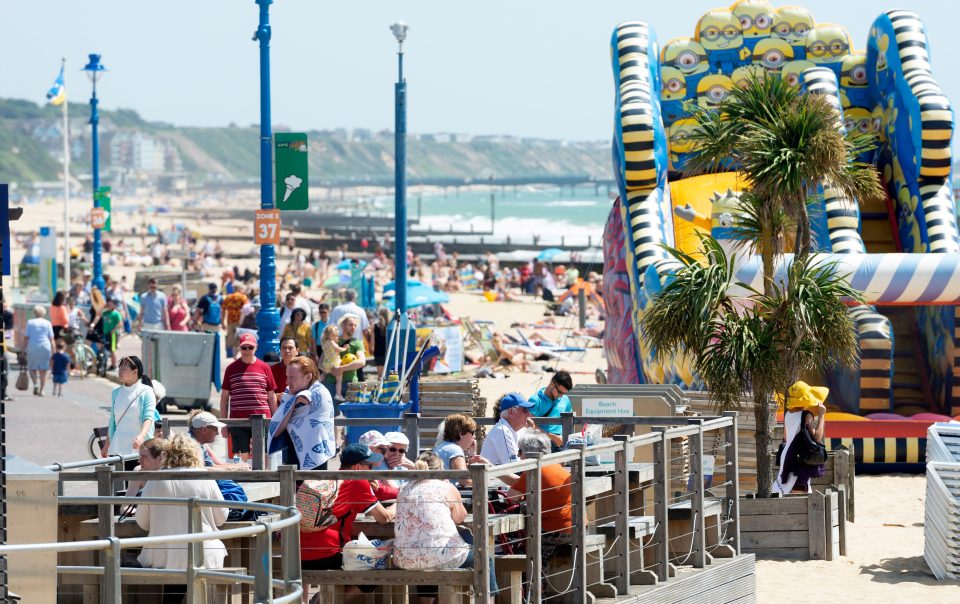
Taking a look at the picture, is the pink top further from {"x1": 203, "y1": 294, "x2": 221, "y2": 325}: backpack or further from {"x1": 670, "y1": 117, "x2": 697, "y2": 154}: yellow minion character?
{"x1": 670, "y1": 117, "x2": 697, "y2": 154}: yellow minion character

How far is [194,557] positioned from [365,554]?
1095 millimetres

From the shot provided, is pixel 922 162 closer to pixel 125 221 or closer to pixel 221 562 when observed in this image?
pixel 221 562

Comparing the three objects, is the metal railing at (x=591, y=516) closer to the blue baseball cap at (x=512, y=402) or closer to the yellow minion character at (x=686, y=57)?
the blue baseball cap at (x=512, y=402)

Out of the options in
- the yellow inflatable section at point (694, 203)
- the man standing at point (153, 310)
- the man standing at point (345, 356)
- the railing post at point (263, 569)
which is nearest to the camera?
the railing post at point (263, 569)

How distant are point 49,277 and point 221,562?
25.5 meters

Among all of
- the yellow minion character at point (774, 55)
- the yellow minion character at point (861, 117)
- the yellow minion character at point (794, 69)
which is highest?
the yellow minion character at point (774, 55)

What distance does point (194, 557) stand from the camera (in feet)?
21.1

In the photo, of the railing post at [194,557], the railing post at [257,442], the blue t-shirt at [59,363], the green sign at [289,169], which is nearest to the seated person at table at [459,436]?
the railing post at [194,557]

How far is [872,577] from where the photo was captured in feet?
35.1

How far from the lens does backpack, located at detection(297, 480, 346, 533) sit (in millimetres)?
7410

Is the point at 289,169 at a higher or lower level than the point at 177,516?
higher

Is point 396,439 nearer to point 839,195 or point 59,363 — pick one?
point 839,195

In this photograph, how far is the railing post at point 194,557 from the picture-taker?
6.26 m

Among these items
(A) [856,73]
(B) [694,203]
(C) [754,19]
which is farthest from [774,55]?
(B) [694,203]
